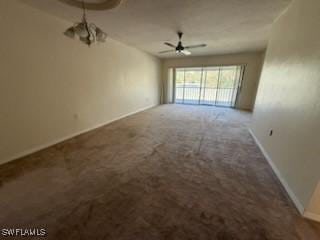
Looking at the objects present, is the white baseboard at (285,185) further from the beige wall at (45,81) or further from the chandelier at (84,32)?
the beige wall at (45,81)

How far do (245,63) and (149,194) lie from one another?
6433mm

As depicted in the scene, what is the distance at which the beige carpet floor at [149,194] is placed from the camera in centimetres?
125

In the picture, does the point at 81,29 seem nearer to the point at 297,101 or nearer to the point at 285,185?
the point at 297,101

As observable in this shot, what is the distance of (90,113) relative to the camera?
3664 millimetres

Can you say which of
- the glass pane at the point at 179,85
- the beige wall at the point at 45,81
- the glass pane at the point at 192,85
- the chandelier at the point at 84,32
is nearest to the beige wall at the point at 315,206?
the chandelier at the point at 84,32

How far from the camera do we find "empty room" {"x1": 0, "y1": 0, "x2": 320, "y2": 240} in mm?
1327

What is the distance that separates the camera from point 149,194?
1647 mm

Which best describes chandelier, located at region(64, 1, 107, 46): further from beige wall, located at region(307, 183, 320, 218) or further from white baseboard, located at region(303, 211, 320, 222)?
white baseboard, located at region(303, 211, 320, 222)

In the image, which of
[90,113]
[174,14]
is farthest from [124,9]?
[90,113]

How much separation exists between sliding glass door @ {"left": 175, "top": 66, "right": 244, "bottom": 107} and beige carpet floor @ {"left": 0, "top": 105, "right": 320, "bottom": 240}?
473 cm

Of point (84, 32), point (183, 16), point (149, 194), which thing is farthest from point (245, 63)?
point (149, 194)

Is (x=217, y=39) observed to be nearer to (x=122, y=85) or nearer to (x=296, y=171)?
(x=122, y=85)

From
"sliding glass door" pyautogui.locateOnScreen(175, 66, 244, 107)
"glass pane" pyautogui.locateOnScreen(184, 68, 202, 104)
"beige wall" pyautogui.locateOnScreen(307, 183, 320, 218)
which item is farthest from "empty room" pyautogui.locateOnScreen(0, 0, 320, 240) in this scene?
"glass pane" pyautogui.locateOnScreen(184, 68, 202, 104)

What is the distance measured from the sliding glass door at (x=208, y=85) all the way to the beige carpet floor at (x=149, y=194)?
473 centimetres
